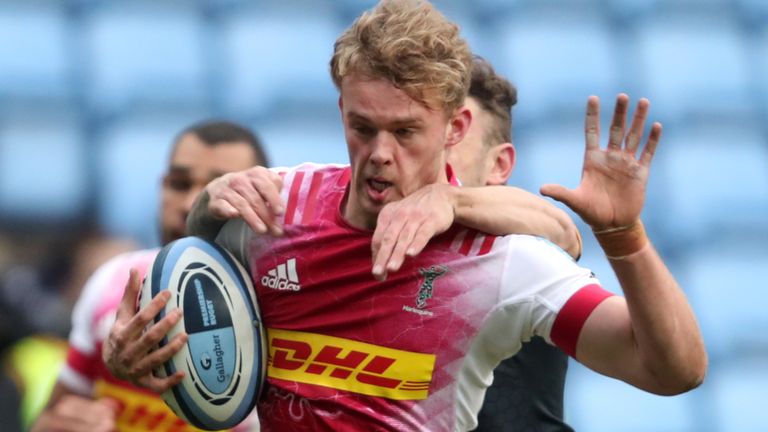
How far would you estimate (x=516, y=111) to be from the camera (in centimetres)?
899

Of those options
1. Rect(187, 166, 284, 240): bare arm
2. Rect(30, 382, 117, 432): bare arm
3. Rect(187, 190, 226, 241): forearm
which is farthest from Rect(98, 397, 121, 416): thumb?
Rect(187, 166, 284, 240): bare arm

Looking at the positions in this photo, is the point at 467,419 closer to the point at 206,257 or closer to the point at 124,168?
the point at 206,257

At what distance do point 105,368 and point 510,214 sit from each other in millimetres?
1952

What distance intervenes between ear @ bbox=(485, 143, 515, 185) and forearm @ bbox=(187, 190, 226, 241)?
3.06 ft

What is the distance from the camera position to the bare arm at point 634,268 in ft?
9.47

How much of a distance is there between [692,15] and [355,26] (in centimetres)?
696

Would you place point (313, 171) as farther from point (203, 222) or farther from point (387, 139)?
point (387, 139)

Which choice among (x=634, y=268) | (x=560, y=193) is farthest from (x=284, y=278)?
(x=634, y=268)

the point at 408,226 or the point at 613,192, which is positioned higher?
the point at 613,192

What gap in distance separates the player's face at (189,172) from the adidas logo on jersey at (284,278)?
52.5 inches

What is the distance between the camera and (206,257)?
3.43 meters

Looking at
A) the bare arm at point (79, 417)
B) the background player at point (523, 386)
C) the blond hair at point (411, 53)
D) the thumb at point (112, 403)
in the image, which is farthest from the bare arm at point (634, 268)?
the thumb at point (112, 403)

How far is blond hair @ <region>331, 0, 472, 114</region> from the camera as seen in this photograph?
317 centimetres

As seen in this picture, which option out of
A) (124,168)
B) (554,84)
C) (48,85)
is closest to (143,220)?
(124,168)
